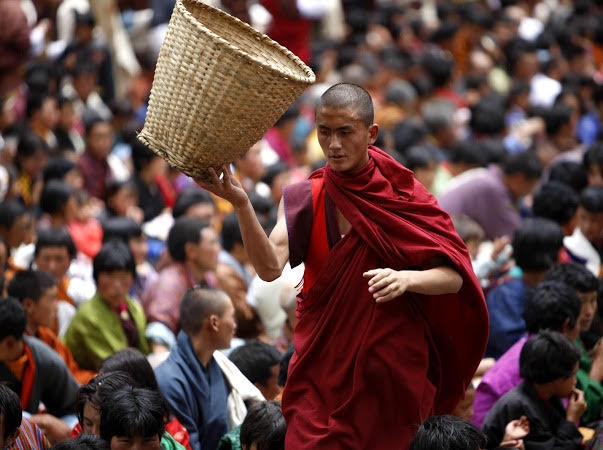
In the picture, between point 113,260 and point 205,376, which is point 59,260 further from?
point 205,376

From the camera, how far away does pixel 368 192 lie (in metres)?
4.46

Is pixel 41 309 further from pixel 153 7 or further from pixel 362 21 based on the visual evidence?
pixel 362 21

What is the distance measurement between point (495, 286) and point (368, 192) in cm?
255

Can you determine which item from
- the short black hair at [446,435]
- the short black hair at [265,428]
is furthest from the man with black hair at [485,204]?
the short black hair at [446,435]

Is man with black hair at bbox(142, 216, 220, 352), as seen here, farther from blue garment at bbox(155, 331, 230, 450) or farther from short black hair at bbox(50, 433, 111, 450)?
short black hair at bbox(50, 433, 111, 450)

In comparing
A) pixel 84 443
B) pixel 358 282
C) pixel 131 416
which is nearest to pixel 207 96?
pixel 358 282

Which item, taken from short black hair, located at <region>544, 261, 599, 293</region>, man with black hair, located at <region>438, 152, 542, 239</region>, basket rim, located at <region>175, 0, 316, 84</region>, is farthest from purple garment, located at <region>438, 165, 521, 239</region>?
basket rim, located at <region>175, 0, 316, 84</region>

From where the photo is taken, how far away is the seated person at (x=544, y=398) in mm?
5320

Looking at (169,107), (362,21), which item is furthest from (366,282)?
(362,21)

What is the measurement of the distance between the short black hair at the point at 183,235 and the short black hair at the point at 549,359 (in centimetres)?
241

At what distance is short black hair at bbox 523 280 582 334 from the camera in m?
5.86

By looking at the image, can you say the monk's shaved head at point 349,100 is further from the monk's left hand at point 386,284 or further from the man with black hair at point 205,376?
the man with black hair at point 205,376

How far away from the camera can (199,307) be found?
5.79 meters

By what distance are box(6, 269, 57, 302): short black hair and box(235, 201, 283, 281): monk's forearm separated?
224 centimetres
